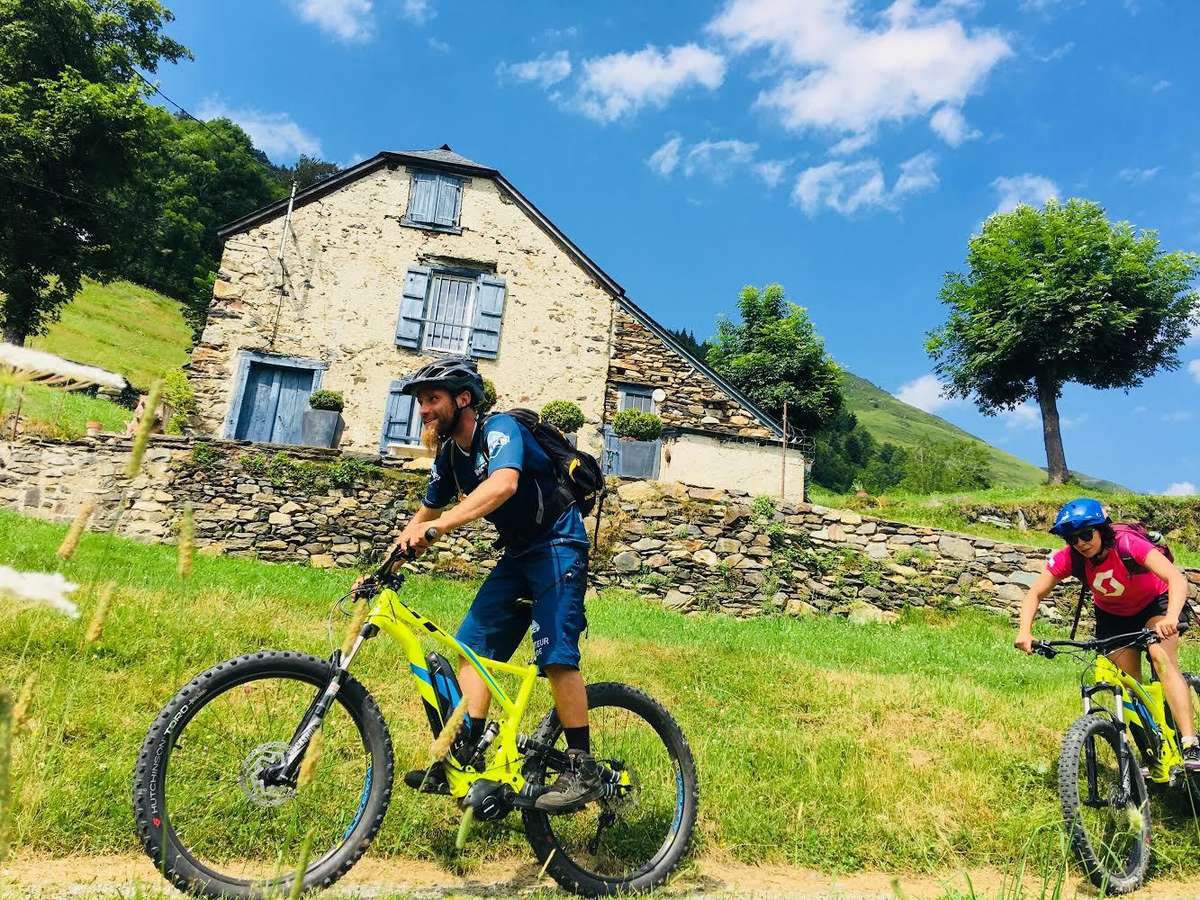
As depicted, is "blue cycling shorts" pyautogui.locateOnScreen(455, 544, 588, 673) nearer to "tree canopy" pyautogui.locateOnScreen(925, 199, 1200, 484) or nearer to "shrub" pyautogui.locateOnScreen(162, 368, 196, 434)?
"shrub" pyautogui.locateOnScreen(162, 368, 196, 434)

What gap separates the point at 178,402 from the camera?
615 inches

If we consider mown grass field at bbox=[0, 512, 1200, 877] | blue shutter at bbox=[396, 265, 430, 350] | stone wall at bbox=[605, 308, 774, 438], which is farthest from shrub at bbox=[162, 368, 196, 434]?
stone wall at bbox=[605, 308, 774, 438]

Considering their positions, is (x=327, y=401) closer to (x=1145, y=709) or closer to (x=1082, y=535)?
(x=1082, y=535)

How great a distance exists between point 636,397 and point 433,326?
218 inches

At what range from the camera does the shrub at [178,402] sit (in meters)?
15.4

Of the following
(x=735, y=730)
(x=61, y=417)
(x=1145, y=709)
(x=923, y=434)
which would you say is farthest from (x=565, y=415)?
(x=923, y=434)

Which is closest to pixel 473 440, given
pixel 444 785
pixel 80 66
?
pixel 444 785

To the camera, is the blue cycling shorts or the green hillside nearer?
the blue cycling shorts

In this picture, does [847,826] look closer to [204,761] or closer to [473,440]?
[473,440]

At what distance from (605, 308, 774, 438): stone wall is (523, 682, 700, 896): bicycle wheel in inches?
596

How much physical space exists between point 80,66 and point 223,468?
15.9 metres

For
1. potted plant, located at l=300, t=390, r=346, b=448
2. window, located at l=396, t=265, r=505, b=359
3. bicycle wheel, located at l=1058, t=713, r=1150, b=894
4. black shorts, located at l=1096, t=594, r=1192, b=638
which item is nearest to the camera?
bicycle wheel, located at l=1058, t=713, r=1150, b=894

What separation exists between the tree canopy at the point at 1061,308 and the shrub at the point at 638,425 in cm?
1521

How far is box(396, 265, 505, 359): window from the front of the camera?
17.8 m
